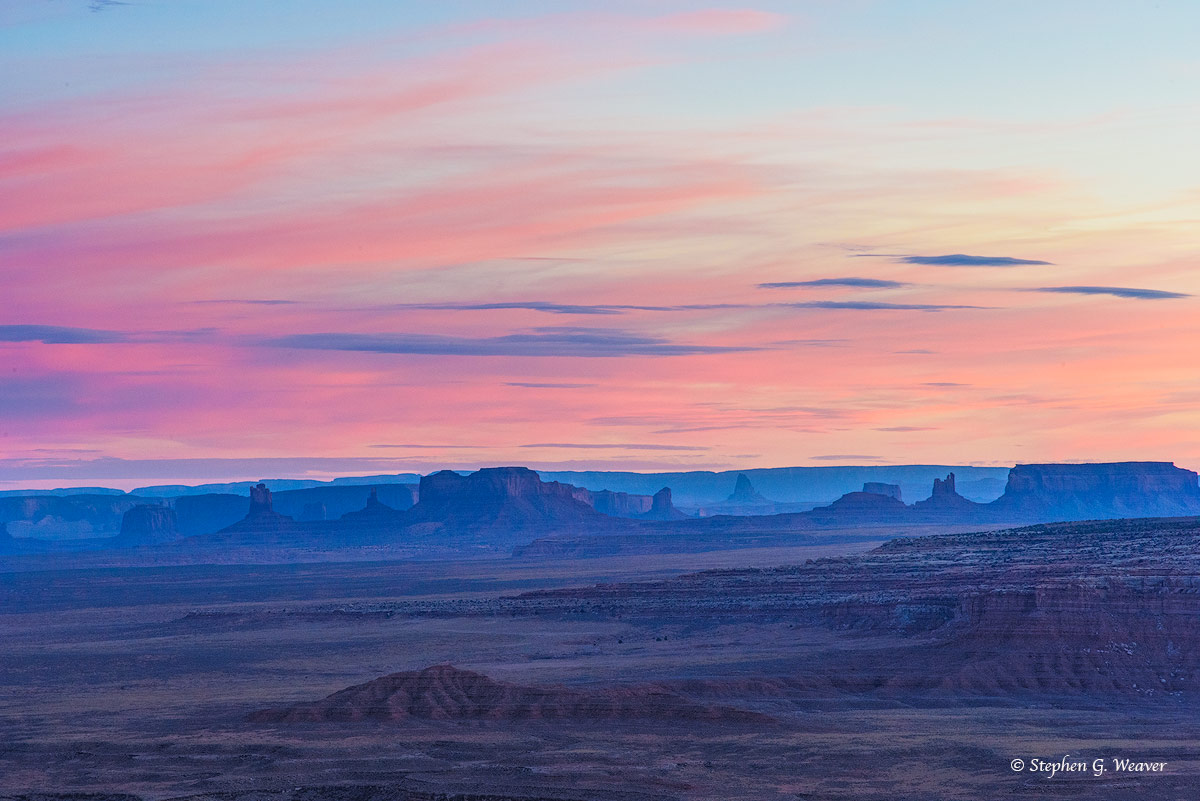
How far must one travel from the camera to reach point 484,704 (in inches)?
2504

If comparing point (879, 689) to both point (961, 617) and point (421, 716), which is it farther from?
point (421, 716)

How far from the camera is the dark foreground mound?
61969mm

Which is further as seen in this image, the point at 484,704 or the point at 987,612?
the point at 987,612

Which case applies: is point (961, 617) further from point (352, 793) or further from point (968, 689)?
point (352, 793)

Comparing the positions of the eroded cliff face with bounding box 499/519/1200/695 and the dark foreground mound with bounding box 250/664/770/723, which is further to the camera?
the eroded cliff face with bounding box 499/519/1200/695

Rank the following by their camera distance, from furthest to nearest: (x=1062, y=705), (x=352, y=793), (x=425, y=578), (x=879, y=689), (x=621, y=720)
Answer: (x=425, y=578) → (x=879, y=689) → (x=1062, y=705) → (x=621, y=720) → (x=352, y=793)

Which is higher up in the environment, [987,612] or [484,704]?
[987,612]

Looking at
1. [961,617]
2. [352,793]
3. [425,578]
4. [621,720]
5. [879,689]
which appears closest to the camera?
[352,793]

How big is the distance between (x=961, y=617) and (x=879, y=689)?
1364cm

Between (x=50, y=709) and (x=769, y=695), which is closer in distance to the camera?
(x=769, y=695)

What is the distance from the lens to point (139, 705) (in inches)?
2889

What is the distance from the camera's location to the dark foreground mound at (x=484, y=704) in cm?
6197

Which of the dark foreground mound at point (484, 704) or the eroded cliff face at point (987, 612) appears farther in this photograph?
the eroded cliff face at point (987, 612)

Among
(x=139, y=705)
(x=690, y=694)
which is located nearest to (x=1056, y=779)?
(x=690, y=694)
